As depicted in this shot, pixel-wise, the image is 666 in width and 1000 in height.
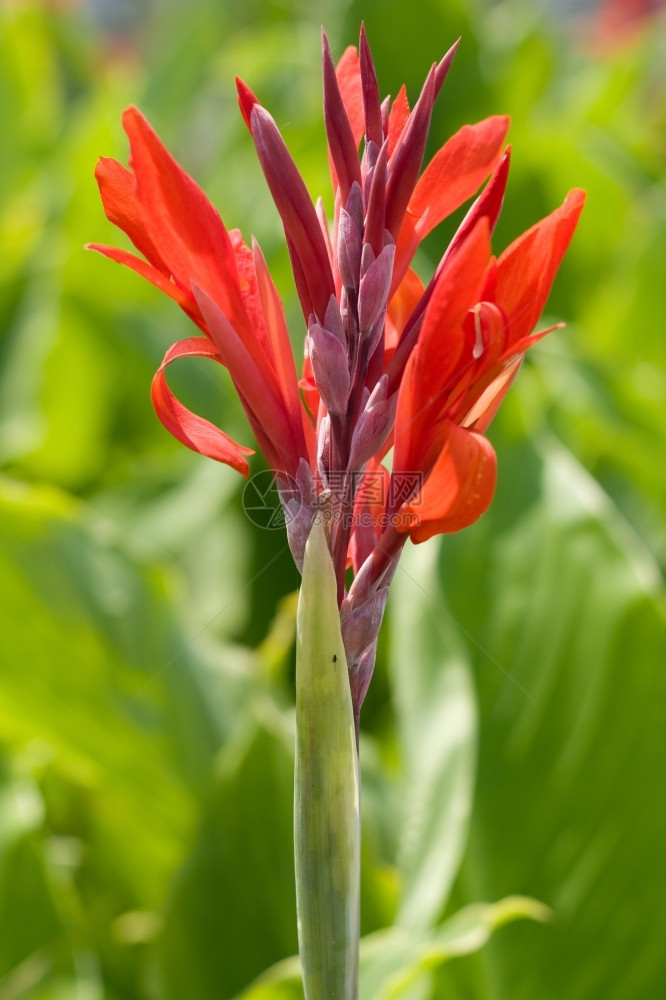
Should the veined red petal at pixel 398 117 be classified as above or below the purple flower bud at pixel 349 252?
above

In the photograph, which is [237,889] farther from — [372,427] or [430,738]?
[372,427]

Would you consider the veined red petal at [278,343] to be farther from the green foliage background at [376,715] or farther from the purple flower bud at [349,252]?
the green foliage background at [376,715]

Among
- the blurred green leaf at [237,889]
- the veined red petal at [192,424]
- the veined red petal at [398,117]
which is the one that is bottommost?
the blurred green leaf at [237,889]

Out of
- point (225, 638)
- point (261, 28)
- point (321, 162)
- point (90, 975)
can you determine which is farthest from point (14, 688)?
point (261, 28)

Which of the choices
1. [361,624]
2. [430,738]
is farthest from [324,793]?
[430,738]

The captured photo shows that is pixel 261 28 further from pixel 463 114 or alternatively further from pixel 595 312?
pixel 595 312

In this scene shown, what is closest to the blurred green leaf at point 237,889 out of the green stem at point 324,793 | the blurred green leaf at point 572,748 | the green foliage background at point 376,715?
the green foliage background at point 376,715

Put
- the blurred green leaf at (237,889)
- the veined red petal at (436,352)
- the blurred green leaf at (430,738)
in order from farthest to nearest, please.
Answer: the blurred green leaf at (237,889), the blurred green leaf at (430,738), the veined red petal at (436,352)

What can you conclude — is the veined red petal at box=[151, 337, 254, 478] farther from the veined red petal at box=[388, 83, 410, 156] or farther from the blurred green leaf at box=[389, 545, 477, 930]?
the blurred green leaf at box=[389, 545, 477, 930]
